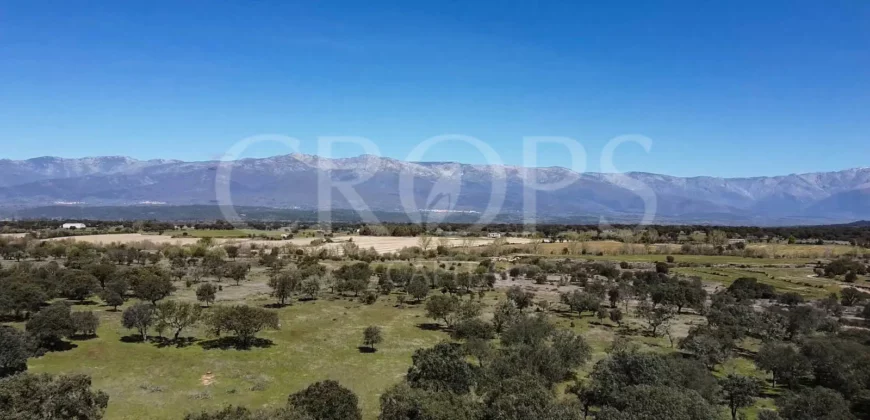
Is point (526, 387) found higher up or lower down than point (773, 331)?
higher up

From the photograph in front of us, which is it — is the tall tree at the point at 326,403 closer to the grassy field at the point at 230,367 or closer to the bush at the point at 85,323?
the grassy field at the point at 230,367

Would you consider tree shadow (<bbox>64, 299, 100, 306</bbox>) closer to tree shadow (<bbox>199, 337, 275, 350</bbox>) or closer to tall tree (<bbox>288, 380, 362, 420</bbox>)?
tree shadow (<bbox>199, 337, 275, 350</bbox>)

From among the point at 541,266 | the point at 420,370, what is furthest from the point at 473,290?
the point at 420,370

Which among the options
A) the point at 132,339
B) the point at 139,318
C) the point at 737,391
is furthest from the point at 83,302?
the point at 737,391

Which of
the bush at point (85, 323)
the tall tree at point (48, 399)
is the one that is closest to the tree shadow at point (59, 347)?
the bush at point (85, 323)

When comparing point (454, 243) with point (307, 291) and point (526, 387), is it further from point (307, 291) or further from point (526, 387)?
point (526, 387)

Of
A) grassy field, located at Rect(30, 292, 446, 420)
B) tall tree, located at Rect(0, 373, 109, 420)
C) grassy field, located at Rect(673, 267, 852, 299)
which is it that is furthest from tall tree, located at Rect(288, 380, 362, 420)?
grassy field, located at Rect(673, 267, 852, 299)
